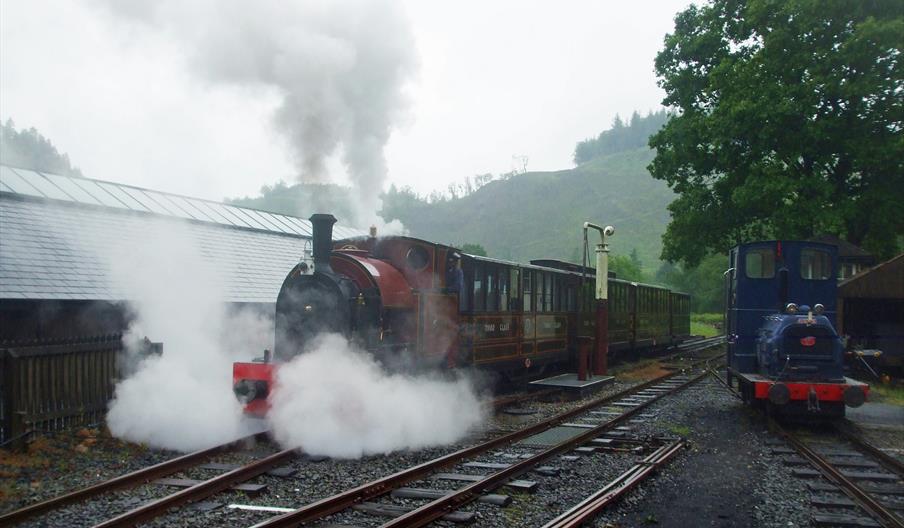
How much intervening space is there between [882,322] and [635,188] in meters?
119

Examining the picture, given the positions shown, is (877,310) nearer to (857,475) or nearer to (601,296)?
(601,296)

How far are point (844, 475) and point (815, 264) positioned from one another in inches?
202

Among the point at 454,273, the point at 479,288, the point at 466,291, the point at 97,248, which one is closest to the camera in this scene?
the point at 454,273

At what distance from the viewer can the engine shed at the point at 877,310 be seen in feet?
61.1

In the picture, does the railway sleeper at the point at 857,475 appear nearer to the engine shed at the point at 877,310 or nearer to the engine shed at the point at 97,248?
the engine shed at the point at 97,248

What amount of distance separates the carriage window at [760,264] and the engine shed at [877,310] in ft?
22.3

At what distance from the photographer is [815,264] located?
1206cm

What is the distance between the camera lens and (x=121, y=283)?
44.9 feet

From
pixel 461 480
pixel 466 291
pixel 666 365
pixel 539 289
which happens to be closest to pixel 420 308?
pixel 466 291

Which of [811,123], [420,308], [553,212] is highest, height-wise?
[553,212]

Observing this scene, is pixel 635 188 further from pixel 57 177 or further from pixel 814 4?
pixel 57 177

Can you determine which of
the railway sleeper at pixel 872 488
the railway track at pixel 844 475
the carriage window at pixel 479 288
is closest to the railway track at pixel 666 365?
the carriage window at pixel 479 288

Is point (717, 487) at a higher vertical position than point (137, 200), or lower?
lower

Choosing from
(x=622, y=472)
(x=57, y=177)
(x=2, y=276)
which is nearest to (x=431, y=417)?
(x=622, y=472)
